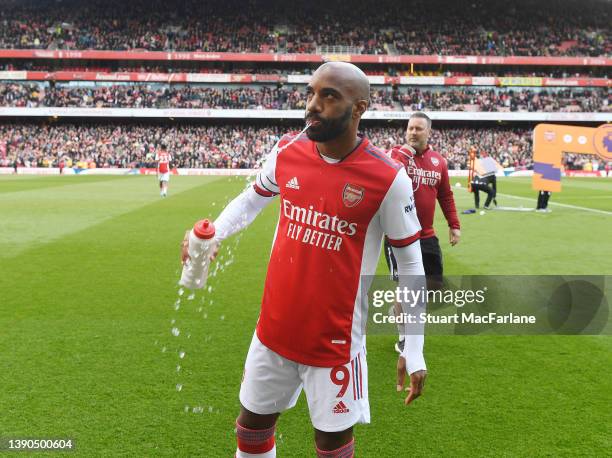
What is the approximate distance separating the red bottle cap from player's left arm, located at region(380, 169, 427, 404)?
779mm

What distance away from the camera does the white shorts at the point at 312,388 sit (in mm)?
2395

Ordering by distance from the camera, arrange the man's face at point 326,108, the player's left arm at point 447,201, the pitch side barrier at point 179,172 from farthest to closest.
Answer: the pitch side barrier at point 179,172, the player's left arm at point 447,201, the man's face at point 326,108

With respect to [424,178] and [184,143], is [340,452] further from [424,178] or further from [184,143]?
[184,143]

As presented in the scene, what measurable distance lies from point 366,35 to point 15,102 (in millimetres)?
34681

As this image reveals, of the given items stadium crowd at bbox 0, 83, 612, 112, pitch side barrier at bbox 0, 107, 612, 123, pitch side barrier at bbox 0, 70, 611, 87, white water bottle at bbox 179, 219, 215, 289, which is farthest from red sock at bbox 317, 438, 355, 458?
pitch side barrier at bbox 0, 70, 611, 87

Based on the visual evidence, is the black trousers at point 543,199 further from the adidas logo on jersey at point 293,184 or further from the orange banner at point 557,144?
the adidas logo on jersey at point 293,184

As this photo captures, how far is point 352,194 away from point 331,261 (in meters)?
0.31

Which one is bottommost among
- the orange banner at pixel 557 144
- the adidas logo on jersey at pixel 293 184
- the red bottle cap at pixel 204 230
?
the orange banner at pixel 557 144

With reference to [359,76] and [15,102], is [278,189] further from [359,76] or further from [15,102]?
[15,102]

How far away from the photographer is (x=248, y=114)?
49.6 metres

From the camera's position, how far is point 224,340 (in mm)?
5430

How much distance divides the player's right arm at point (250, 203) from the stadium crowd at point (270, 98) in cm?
4767

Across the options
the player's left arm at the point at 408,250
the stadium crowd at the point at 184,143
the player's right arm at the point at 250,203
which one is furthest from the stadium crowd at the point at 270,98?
the player's left arm at the point at 408,250

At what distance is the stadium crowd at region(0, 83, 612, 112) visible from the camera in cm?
5006
